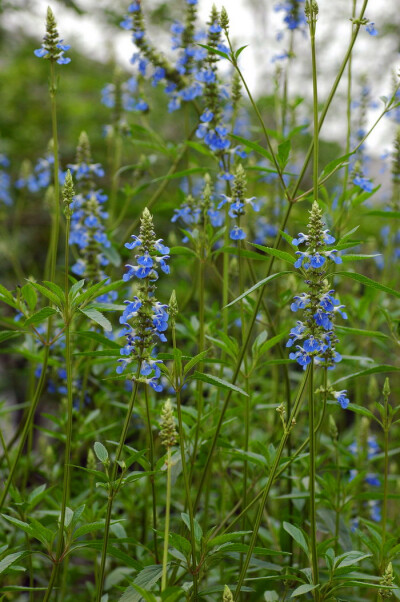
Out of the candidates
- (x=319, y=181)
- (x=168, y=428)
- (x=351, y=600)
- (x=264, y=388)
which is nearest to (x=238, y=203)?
(x=319, y=181)

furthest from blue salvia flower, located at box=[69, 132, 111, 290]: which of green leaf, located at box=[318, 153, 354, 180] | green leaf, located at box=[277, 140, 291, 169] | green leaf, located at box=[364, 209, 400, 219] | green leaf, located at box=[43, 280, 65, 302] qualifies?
green leaf, located at box=[364, 209, 400, 219]

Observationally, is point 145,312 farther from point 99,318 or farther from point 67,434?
point 67,434

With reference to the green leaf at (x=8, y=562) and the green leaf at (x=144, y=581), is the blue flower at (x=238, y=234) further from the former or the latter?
the green leaf at (x=8, y=562)

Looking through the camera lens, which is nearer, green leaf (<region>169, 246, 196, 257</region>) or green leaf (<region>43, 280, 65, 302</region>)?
green leaf (<region>43, 280, 65, 302</region>)

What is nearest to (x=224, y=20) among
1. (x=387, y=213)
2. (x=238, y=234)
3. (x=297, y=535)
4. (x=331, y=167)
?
(x=331, y=167)

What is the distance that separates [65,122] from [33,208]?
55.6 inches

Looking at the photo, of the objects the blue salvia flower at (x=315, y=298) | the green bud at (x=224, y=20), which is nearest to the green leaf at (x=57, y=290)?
the blue salvia flower at (x=315, y=298)

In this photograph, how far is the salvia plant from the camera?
7.52ft

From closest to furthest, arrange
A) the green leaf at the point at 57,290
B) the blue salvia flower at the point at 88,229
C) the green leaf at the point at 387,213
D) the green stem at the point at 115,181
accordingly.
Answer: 1. the green leaf at the point at 57,290
2. the green leaf at the point at 387,213
3. the blue salvia flower at the point at 88,229
4. the green stem at the point at 115,181

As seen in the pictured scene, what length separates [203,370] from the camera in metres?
3.60

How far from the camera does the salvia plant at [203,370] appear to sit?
2291mm

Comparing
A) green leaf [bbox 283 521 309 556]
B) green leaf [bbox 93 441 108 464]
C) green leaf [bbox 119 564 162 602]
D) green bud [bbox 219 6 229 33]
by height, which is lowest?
green leaf [bbox 119 564 162 602]

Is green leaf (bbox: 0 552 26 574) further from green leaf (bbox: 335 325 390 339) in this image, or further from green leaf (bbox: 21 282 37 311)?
green leaf (bbox: 335 325 390 339)

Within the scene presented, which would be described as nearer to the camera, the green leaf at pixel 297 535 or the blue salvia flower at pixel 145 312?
the blue salvia flower at pixel 145 312
